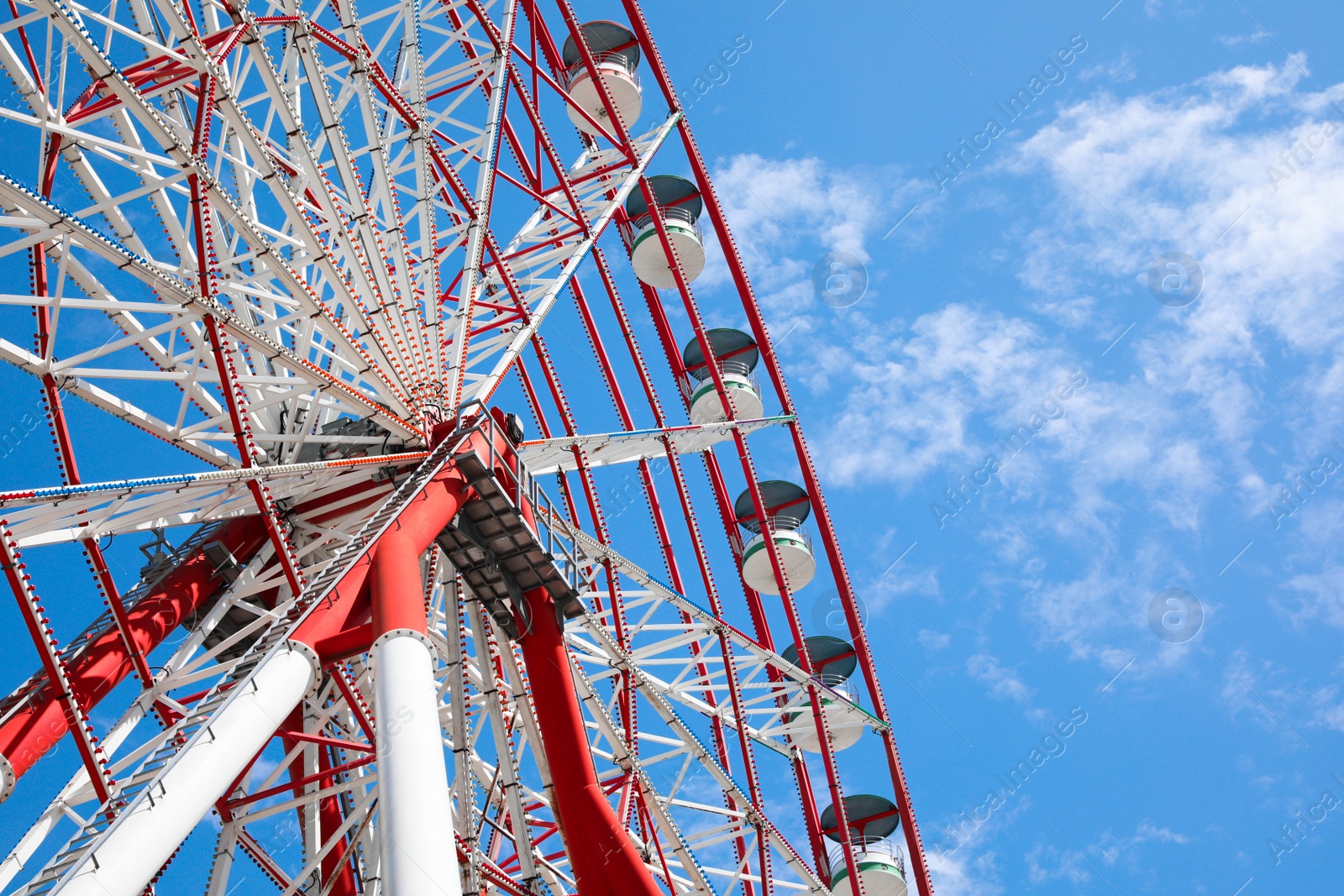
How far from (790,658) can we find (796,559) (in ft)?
6.57

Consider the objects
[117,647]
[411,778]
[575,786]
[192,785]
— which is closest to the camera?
[192,785]

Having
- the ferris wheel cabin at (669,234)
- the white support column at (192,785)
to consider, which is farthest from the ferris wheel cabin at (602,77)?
the white support column at (192,785)

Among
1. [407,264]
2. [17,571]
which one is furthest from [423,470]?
[17,571]

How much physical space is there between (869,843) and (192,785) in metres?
13.6

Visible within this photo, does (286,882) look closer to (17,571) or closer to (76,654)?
(76,654)

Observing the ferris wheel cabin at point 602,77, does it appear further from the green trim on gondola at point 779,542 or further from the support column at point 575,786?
the support column at point 575,786

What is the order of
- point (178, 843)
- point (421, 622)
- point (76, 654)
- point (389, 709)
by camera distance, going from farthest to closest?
1. point (76, 654)
2. point (421, 622)
3. point (389, 709)
4. point (178, 843)

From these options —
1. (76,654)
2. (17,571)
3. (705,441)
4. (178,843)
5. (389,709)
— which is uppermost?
(705,441)

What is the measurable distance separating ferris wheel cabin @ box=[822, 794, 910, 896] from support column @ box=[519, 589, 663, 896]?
251 inches

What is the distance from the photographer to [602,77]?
71.1 ft

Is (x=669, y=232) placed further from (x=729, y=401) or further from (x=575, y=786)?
(x=575, y=786)

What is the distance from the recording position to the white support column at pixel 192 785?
23.7 feet

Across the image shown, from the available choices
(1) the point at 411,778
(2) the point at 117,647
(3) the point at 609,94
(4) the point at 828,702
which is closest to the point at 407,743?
(1) the point at 411,778

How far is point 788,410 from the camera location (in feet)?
73.3
